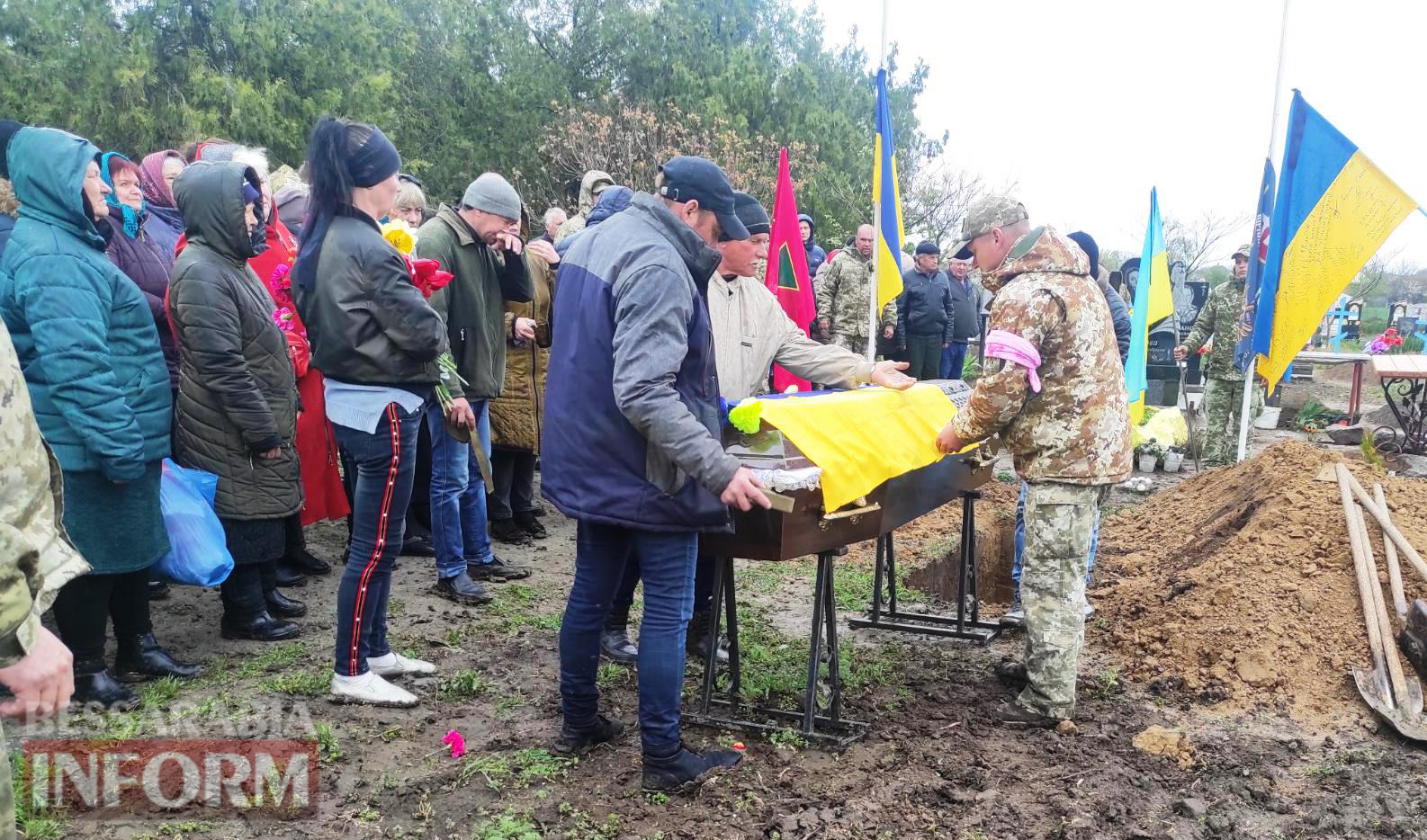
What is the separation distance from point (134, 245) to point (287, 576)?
72.5 inches

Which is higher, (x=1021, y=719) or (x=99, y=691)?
(x=99, y=691)

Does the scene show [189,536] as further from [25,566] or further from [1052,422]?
[1052,422]

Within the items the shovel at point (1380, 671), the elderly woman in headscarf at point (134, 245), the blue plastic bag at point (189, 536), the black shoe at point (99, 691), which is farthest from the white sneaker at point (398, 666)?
the shovel at point (1380, 671)

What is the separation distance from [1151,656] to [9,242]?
500cm

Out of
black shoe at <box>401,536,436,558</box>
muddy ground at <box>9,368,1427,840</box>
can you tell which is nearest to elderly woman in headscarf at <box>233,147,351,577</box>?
black shoe at <box>401,536,436,558</box>

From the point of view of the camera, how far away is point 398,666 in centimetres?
383

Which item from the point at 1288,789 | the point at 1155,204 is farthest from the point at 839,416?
the point at 1155,204

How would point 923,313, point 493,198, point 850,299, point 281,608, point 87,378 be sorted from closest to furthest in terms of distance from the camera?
point 87,378
point 281,608
point 493,198
point 850,299
point 923,313

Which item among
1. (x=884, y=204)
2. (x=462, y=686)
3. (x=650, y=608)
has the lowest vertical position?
(x=462, y=686)

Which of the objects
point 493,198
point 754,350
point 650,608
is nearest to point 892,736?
point 650,608

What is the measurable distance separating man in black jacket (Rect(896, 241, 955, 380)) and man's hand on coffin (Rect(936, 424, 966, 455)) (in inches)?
253

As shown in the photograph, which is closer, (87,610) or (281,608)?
(87,610)

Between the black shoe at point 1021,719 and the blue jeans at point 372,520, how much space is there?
96.9 inches

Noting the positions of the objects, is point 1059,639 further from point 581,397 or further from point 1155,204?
point 1155,204
